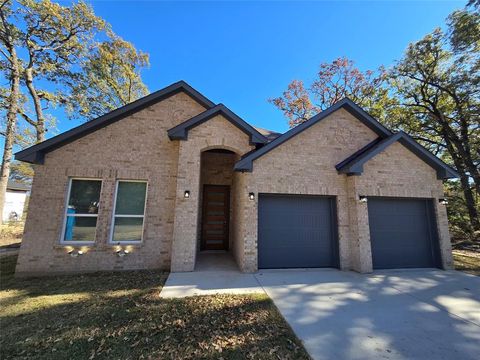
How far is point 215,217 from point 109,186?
4546 millimetres

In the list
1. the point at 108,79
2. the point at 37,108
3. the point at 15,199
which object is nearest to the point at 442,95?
the point at 108,79

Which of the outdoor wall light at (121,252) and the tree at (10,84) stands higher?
the tree at (10,84)

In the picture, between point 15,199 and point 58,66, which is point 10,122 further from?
point 15,199

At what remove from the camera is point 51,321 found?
12.6 feet

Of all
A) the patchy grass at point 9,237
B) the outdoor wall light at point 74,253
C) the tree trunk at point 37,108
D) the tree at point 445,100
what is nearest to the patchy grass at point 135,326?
the outdoor wall light at point 74,253

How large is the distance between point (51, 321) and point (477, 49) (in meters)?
23.4

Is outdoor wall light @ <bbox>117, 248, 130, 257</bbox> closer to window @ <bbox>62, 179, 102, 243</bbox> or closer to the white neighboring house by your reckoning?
window @ <bbox>62, 179, 102, 243</bbox>

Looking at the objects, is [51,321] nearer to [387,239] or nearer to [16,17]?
[387,239]

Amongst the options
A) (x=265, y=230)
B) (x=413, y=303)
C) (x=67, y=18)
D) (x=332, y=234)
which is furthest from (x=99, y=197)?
(x=67, y=18)

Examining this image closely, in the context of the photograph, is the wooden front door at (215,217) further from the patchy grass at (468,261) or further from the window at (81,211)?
the patchy grass at (468,261)

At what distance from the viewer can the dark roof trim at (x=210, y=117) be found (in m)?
7.13

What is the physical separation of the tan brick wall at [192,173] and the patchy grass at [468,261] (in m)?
8.77

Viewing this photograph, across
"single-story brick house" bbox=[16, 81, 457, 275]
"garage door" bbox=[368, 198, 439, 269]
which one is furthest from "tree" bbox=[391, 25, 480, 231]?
"single-story brick house" bbox=[16, 81, 457, 275]

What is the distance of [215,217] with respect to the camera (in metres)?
9.84
